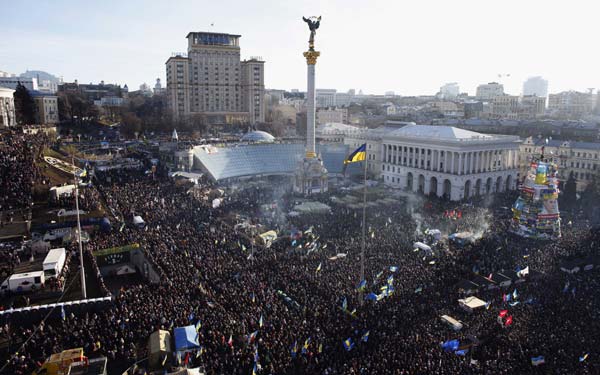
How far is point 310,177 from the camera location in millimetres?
51281

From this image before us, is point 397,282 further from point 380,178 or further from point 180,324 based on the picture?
point 380,178

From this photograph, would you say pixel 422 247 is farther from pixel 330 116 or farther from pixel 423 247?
pixel 330 116

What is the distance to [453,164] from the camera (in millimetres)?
50656

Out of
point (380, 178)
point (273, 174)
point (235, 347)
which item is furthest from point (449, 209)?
point (235, 347)

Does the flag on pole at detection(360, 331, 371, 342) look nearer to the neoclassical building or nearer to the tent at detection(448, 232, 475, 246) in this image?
the tent at detection(448, 232, 475, 246)

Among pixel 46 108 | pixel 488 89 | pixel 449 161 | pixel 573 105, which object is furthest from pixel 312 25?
pixel 488 89

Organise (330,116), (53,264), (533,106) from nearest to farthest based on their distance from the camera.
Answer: (53,264) → (330,116) → (533,106)

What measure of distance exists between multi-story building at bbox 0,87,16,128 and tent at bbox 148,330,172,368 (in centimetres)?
4812

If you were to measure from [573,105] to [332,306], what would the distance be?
464 ft

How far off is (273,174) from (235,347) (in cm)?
4246

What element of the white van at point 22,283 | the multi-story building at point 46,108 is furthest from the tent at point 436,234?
the multi-story building at point 46,108

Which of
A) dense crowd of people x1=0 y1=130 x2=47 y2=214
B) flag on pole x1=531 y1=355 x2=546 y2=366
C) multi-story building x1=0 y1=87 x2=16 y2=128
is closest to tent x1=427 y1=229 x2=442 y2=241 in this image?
flag on pole x1=531 y1=355 x2=546 y2=366

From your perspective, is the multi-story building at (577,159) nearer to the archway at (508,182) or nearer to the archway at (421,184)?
the archway at (508,182)

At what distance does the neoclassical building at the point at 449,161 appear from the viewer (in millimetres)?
50688
